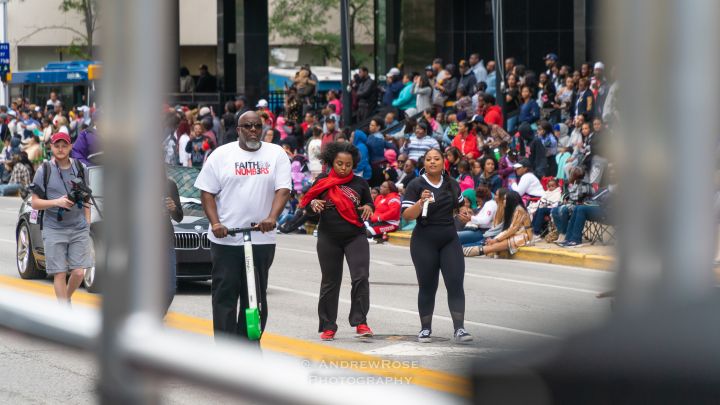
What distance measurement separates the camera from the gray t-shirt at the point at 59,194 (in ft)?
32.5

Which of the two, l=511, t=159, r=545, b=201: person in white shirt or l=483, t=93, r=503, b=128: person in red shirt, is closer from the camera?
l=511, t=159, r=545, b=201: person in white shirt

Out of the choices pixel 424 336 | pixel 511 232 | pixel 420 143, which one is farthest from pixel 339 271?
pixel 420 143

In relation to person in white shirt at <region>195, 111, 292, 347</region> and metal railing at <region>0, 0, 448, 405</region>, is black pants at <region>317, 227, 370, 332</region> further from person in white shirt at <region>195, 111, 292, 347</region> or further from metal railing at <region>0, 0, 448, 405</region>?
metal railing at <region>0, 0, 448, 405</region>

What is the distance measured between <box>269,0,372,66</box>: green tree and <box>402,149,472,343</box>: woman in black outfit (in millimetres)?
42947

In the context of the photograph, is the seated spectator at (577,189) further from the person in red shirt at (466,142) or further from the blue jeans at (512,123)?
the blue jeans at (512,123)

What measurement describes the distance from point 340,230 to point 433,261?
831 millimetres

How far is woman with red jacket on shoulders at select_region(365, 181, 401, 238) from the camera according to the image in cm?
2102

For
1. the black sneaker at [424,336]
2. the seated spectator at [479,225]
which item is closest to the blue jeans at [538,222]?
the seated spectator at [479,225]

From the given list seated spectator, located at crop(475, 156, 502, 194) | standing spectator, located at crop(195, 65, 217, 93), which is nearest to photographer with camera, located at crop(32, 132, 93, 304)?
seated spectator, located at crop(475, 156, 502, 194)

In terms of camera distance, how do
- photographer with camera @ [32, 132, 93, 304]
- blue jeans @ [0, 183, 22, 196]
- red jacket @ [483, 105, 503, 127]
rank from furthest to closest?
1. blue jeans @ [0, 183, 22, 196]
2. red jacket @ [483, 105, 503, 127]
3. photographer with camera @ [32, 132, 93, 304]

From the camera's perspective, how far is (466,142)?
2155cm

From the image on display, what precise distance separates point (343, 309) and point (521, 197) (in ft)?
21.3

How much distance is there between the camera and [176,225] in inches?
538

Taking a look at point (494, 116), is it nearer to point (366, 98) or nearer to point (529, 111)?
point (529, 111)
